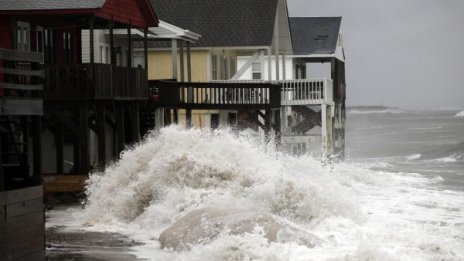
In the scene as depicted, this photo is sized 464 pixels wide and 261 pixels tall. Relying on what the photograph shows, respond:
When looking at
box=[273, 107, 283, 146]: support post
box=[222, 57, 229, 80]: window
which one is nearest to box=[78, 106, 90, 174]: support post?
box=[273, 107, 283, 146]: support post

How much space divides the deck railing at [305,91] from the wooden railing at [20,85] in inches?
982

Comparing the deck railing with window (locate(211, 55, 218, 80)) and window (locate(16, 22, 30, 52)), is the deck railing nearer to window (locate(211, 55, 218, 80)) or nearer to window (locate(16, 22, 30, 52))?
window (locate(211, 55, 218, 80))

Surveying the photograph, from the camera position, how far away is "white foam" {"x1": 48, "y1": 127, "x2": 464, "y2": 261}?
1702cm

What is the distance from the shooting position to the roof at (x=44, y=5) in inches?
1010

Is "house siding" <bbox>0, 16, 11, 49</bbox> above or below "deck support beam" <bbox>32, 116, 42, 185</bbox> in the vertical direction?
above

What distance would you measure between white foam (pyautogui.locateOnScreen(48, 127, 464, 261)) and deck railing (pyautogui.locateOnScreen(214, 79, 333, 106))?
1323cm

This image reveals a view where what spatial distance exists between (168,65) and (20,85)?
1087 inches

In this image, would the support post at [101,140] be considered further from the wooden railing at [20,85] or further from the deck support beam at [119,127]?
the wooden railing at [20,85]

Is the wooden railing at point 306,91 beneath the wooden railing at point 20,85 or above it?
beneath

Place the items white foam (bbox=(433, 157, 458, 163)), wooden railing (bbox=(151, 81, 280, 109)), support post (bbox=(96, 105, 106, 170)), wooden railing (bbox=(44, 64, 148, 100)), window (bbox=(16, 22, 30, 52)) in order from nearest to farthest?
wooden railing (bbox=(44, 64, 148, 100)) → support post (bbox=(96, 105, 106, 170)) → window (bbox=(16, 22, 30, 52)) → wooden railing (bbox=(151, 81, 280, 109)) → white foam (bbox=(433, 157, 458, 163))

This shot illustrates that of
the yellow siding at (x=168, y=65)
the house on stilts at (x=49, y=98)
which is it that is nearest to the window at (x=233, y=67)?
the yellow siding at (x=168, y=65)

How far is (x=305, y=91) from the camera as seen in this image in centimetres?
4191

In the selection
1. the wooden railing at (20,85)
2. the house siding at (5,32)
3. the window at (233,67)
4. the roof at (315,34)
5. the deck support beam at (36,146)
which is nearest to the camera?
the wooden railing at (20,85)

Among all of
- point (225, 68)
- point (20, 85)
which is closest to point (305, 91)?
point (225, 68)
